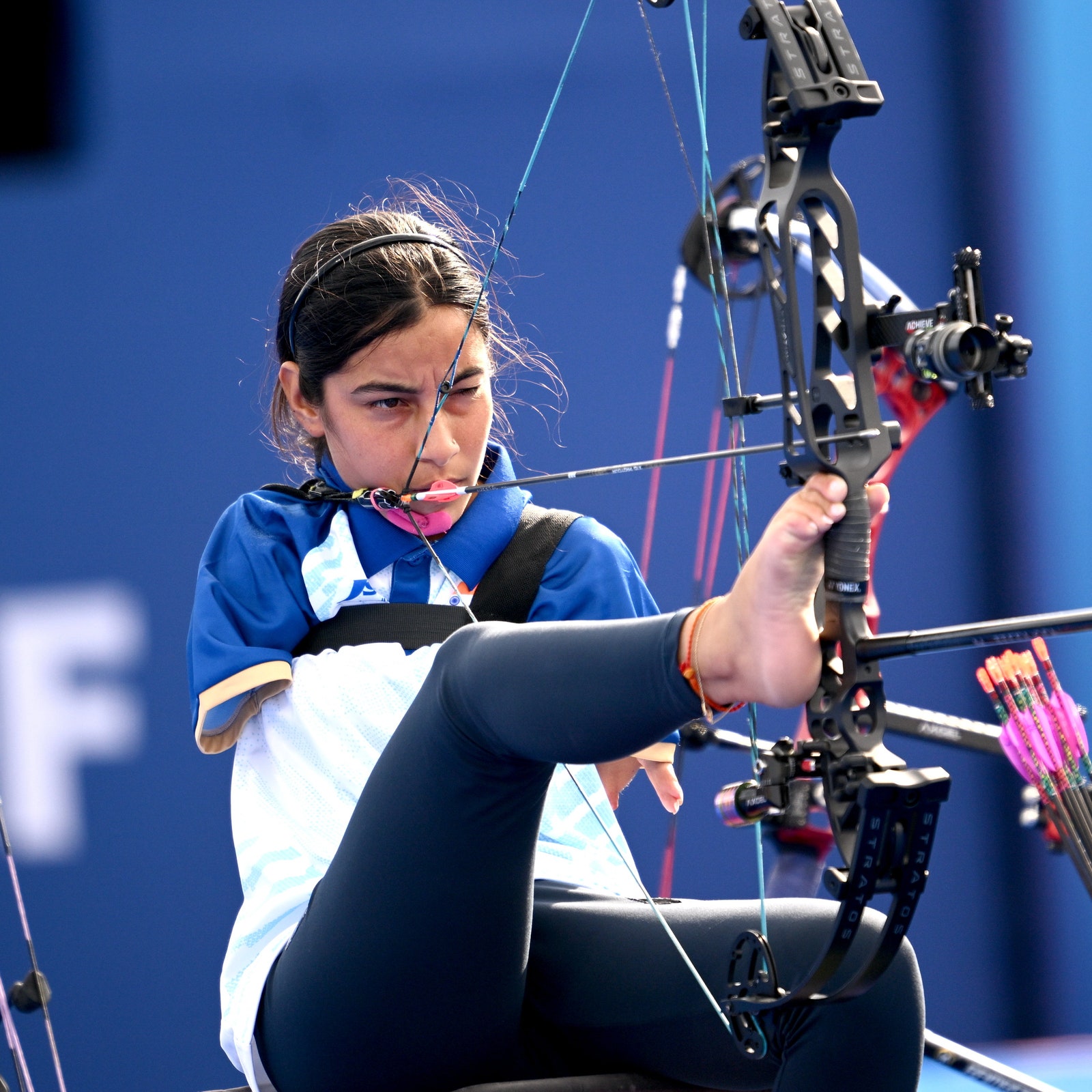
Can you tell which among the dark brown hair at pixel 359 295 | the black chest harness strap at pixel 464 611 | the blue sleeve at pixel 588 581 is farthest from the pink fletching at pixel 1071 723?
the dark brown hair at pixel 359 295

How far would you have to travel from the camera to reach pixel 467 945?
0.75 m

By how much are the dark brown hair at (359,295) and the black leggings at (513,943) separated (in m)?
0.36

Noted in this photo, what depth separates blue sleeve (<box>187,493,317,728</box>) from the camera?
92cm

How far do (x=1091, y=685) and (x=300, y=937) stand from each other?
4.56 ft

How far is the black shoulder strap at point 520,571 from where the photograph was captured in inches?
38.8

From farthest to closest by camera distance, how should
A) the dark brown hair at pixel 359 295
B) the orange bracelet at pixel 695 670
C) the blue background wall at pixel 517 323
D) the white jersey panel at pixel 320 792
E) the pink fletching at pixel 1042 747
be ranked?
the blue background wall at pixel 517 323, the pink fletching at pixel 1042 747, the dark brown hair at pixel 359 295, the white jersey panel at pixel 320 792, the orange bracelet at pixel 695 670

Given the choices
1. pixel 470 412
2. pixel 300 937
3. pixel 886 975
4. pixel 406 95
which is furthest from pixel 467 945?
pixel 406 95

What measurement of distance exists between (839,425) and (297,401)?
0.52 m

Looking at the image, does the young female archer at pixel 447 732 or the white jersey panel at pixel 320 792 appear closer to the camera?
the young female archer at pixel 447 732

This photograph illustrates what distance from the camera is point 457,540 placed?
100cm

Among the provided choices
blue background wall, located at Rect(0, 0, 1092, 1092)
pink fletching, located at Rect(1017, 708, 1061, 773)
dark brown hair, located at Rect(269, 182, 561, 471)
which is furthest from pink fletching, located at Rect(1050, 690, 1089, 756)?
blue background wall, located at Rect(0, 0, 1092, 1092)

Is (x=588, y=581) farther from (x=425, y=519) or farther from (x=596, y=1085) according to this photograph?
(x=596, y=1085)

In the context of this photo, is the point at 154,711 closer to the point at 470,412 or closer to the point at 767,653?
the point at 470,412

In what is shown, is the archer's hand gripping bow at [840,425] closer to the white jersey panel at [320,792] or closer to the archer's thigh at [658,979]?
the archer's thigh at [658,979]
